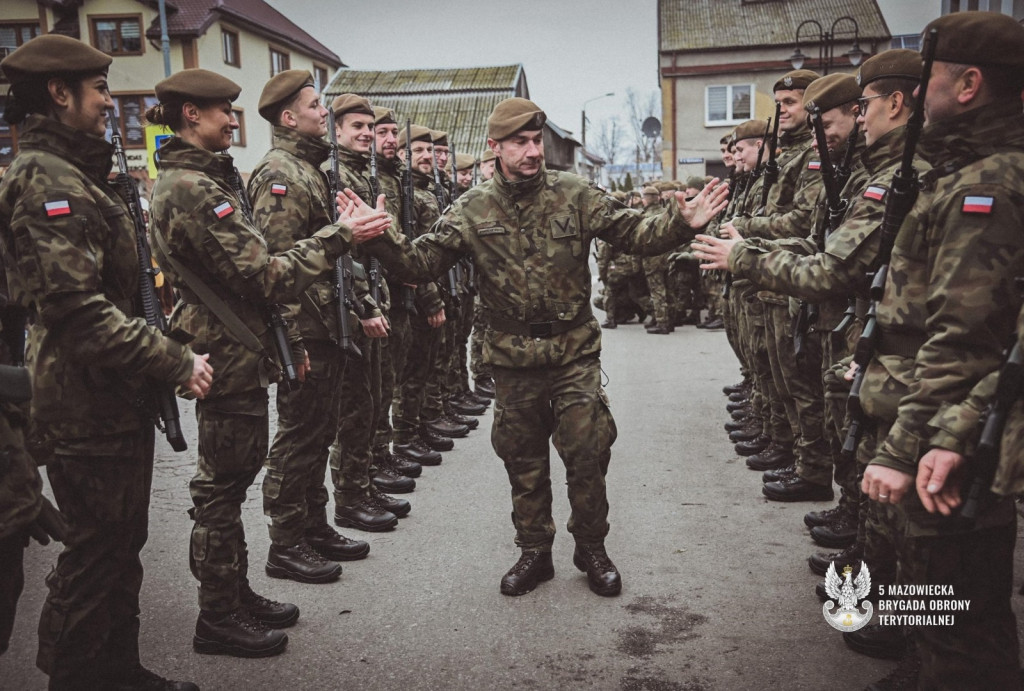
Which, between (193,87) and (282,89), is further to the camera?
(282,89)

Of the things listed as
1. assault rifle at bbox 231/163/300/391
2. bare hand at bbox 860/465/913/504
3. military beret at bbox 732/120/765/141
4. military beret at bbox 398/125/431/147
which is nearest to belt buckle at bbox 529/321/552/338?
assault rifle at bbox 231/163/300/391

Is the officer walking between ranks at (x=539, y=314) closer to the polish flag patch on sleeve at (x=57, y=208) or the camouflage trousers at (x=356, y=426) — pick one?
the camouflage trousers at (x=356, y=426)

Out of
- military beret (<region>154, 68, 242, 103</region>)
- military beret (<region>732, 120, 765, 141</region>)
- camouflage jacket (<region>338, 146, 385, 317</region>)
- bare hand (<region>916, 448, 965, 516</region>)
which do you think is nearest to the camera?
bare hand (<region>916, 448, 965, 516</region>)

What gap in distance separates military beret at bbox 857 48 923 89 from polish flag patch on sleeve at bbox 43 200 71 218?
10.6 feet

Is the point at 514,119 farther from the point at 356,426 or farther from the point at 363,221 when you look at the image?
the point at 356,426

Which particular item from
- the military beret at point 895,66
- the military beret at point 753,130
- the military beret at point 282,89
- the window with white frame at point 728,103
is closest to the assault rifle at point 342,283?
the military beret at point 282,89

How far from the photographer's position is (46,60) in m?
2.97

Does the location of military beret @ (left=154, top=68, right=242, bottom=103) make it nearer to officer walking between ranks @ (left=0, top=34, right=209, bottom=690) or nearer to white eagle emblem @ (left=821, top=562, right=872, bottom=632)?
officer walking between ranks @ (left=0, top=34, right=209, bottom=690)

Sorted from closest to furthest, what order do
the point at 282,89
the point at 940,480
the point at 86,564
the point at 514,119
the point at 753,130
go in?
the point at 940,480, the point at 86,564, the point at 514,119, the point at 282,89, the point at 753,130

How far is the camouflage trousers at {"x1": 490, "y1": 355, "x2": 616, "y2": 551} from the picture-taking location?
433cm

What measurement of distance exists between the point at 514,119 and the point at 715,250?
1323 mm

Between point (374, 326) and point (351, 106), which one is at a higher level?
point (351, 106)

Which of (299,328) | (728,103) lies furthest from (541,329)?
(728,103)

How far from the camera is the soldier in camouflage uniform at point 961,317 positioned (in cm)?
236
